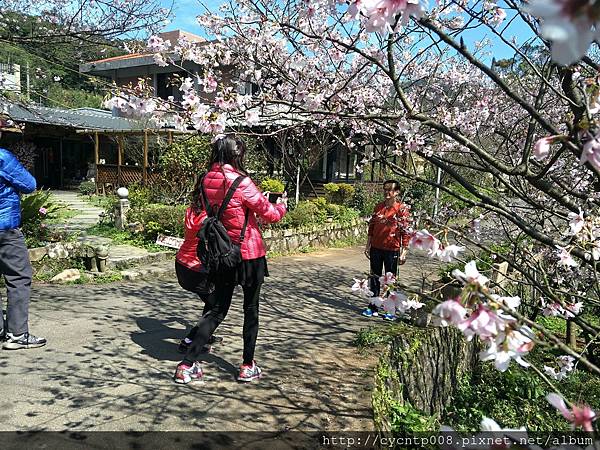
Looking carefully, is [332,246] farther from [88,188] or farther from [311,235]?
[88,188]

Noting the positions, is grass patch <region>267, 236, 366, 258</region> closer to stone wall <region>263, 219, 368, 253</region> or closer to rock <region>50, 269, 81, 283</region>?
stone wall <region>263, 219, 368, 253</region>

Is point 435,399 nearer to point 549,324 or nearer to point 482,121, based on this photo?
point 549,324

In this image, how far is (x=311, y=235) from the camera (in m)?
10.0

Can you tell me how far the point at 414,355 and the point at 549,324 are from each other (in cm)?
432

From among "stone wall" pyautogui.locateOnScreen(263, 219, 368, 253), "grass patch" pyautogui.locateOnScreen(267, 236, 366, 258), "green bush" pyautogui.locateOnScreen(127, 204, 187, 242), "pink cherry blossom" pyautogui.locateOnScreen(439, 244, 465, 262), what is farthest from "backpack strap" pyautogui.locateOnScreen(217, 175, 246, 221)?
"grass patch" pyautogui.locateOnScreen(267, 236, 366, 258)

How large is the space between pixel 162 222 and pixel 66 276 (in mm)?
2351

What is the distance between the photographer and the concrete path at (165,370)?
275cm

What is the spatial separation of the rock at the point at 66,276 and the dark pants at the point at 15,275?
234cm

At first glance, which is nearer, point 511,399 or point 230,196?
point 230,196

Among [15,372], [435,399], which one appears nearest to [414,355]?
[435,399]

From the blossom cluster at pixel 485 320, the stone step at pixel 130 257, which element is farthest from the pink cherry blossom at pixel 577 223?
the stone step at pixel 130 257

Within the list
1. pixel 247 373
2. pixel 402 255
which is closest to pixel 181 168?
pixel 402 255

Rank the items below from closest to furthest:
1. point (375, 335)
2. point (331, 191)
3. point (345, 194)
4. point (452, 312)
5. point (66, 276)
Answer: point (452, 312)
point (375, 335)
point (66, 276)
point (331, 191)
point (345, 194)

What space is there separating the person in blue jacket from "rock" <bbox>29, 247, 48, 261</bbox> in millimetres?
2769
